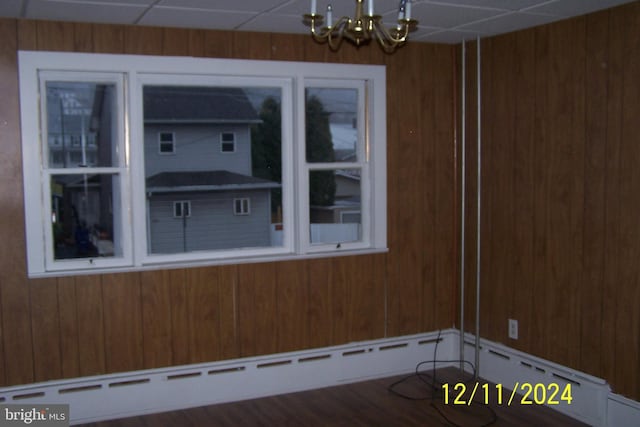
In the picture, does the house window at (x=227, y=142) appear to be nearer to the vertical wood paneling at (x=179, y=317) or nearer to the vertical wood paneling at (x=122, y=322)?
the vertical wood paneling at (x=179, y=317)

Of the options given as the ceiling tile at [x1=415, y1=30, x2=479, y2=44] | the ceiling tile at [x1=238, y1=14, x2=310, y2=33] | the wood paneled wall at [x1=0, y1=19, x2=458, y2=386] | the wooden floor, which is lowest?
the wooden floor

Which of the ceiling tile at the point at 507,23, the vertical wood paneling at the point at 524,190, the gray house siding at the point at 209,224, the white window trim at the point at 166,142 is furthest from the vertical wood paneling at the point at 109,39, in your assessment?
the vertical wood paneling at the point at 524,190

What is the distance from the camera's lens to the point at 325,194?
456 centimetres

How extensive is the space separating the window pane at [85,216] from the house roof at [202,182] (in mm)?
265

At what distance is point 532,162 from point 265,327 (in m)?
2.09

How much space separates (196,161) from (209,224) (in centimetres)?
43

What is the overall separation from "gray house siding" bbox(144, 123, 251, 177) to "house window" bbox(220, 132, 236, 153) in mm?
20

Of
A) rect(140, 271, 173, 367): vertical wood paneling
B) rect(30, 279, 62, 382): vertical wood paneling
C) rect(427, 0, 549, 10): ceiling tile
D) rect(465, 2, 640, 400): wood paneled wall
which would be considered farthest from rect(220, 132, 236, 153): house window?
rect(465, 2, 640, 400): wood paneled wall

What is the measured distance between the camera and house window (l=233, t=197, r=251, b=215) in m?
4.36

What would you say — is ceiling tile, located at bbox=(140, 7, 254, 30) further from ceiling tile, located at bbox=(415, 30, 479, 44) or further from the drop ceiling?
ceiling tile, located at bbox=(415, 30, 479, 44)

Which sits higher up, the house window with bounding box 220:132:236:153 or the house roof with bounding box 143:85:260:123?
the house roof with bounding box 143:85:260:123

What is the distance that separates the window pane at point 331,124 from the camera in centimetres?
449

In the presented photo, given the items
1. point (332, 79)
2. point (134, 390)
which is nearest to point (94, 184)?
point (134, 390)

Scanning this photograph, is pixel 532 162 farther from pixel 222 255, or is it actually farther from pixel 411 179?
pixel 222 255
